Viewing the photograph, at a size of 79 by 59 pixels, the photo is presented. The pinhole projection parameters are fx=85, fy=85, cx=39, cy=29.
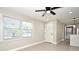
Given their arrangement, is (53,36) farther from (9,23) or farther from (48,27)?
(9,23)

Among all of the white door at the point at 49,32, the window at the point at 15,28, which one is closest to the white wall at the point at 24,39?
the window at the point at 15,28

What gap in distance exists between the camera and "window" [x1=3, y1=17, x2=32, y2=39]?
3.47 meters

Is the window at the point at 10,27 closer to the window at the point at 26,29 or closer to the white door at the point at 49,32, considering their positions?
the window at the point at 26,29

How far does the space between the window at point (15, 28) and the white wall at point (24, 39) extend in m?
0.20

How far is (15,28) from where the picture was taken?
397cm

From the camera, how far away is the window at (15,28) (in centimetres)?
347

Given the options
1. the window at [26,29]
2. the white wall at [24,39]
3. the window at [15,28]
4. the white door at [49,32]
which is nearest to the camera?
the white wall at [24,39]

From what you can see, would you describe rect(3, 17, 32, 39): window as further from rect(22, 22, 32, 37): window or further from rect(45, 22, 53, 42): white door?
rect(45, 22, 53, 42): white door

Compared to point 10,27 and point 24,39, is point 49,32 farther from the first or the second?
point 10,27

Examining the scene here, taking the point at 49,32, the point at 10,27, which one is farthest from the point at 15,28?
the point at 49,32

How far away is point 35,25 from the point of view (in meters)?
5.70

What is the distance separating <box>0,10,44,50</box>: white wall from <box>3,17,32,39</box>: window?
0.65ft

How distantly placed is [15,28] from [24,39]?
85cm
